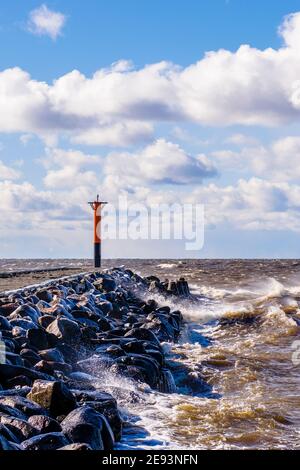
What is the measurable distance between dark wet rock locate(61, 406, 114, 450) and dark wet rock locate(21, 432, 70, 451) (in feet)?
0.82

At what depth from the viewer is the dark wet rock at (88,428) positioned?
16.4ft

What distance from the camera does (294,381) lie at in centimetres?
904

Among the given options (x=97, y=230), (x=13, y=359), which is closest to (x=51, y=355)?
(x=13, y=359)

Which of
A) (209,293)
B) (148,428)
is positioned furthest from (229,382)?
(209,293)

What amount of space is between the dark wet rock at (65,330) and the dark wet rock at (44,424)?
3848 millimetres

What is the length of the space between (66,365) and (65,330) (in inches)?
64.7

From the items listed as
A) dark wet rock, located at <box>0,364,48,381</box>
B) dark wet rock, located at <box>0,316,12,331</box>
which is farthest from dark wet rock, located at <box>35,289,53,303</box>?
dark wet rock, located at <box>0,364,48,381</box>

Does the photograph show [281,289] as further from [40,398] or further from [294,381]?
[40,398]

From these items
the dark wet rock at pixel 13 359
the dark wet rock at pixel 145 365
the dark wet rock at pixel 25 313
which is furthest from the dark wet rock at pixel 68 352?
the dark wet rock at pixel 13 359

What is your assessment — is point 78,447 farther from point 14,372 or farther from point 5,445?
point 14,372

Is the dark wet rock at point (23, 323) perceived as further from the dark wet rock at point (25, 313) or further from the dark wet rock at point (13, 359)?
the dark wet rock at point (13, 359)

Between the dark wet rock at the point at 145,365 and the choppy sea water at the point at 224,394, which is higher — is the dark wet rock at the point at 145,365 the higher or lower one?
the higher one

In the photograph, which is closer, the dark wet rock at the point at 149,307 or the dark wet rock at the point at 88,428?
the dark wet rock at the point at 88,428
